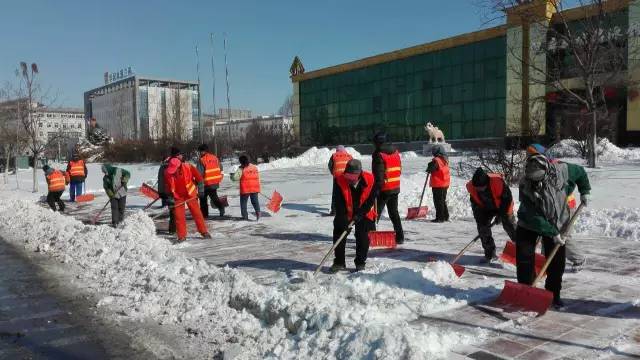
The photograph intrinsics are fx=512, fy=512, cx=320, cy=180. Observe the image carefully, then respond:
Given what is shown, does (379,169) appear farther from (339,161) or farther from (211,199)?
(211,199)

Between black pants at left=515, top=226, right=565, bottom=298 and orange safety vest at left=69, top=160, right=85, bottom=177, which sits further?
orange safety vest at left=69, top=160, right=85, bottom=177

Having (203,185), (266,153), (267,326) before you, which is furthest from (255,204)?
(266,153)

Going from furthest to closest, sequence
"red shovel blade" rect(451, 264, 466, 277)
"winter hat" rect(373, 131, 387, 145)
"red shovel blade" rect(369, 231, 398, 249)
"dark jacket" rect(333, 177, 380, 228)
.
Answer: "winter hat" rect(373, 131, 387, 145)
"red shovel blade" rect(369, 231, 398, 249)
"dark jacket" rect(333, 177, 380, 228)
"red shovel blade" rect(451, 264, 466, 277)

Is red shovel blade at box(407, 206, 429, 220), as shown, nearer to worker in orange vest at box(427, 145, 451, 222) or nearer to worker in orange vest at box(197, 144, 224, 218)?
worker in orange vest at box(427, 145, 451, 222)

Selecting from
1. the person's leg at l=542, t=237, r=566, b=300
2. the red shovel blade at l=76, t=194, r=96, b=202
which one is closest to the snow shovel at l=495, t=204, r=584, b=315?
the person's leg at l=542, t=237, r=566, b=300

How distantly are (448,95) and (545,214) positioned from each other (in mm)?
39177

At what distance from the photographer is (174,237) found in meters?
9.41

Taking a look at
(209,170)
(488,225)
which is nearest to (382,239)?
(488,225)

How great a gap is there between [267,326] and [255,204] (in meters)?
6.54

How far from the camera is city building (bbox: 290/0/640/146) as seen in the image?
3084cm

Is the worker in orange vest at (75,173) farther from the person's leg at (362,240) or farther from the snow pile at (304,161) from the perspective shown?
the person's leg at (362,240)

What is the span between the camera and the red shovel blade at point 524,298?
448cm

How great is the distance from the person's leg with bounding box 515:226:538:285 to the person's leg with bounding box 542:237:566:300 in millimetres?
132

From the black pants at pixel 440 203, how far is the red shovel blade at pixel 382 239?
2.56 metres
